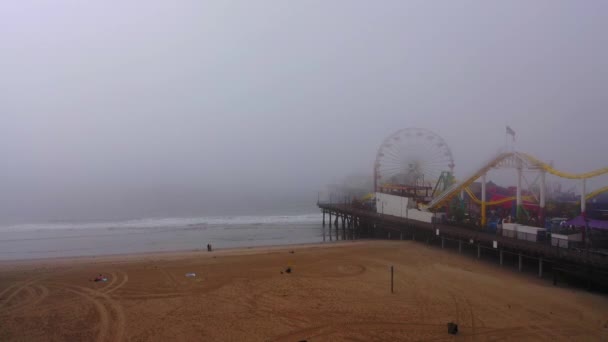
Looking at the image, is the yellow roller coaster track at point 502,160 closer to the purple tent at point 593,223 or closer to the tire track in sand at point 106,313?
the purple tent at point 593,223

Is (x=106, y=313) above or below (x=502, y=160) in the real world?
below

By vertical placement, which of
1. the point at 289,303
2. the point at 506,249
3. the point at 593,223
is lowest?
the point at 289,303

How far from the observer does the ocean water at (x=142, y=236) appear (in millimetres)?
29844

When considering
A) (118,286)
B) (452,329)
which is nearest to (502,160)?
(452,329)

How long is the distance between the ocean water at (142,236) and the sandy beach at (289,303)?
9.30 meters

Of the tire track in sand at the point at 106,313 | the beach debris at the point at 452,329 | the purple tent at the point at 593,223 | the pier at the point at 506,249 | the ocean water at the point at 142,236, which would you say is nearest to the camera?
the beach debris at the point at 452,329

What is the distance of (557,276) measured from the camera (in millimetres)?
17578

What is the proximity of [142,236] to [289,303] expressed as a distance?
2841cm

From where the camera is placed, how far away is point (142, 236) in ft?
123

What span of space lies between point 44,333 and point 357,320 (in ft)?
31.0

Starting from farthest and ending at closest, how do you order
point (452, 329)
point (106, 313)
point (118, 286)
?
point (118, 286)
point (106, 313)
point (452, 329)

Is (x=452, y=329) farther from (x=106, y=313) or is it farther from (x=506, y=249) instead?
(x=506, y=249)

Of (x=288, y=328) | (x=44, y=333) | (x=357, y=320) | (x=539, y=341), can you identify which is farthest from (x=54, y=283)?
(x=539, y=341)

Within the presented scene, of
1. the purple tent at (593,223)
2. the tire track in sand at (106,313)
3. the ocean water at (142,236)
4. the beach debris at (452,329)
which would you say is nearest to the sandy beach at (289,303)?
the tire track in sand at (106,313)
